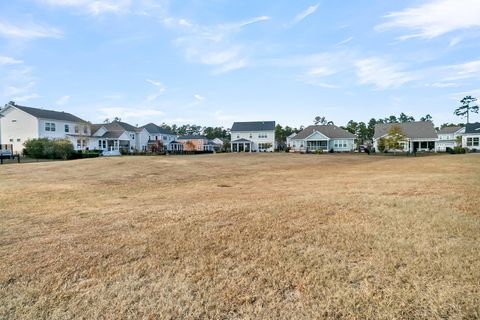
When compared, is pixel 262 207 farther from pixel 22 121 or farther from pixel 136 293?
pixel 22 121

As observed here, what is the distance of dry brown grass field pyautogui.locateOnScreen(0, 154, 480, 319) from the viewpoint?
10.5 ft

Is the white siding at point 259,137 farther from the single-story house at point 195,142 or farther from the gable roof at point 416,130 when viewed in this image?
the gable roof at point 416,130

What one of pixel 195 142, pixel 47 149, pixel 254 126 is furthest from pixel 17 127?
pixel 254 126

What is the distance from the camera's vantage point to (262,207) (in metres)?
7.52

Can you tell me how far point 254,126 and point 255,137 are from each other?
2.69 meters

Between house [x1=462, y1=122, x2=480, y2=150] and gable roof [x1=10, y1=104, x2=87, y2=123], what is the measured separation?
71.8m

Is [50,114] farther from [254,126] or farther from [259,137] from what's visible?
[259,137]

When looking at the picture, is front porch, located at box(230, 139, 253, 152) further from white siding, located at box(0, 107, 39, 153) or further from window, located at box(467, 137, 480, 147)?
window, located at box(467, 137, 480, 147)

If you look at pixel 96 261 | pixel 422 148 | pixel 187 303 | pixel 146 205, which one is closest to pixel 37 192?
pixel 146 205

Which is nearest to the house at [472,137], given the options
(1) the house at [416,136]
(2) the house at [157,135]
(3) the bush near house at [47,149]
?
(1) the house at [416,136]

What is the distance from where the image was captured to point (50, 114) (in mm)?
47844

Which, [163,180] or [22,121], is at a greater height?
[22,121]

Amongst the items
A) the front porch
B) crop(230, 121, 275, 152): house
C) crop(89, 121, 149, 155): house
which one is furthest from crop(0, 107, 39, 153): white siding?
crop(230, 121, 275, 152): house

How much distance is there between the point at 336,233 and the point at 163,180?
1043 centimetres
